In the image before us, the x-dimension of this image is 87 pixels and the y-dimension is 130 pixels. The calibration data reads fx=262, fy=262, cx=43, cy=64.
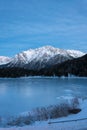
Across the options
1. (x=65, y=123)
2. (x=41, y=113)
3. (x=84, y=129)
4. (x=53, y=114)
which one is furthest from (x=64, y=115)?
(x=84, y=129)

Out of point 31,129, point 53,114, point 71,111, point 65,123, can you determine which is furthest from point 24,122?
point 31,129

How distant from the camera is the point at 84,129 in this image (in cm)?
1099

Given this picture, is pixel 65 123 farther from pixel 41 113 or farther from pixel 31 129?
pixel 41 113

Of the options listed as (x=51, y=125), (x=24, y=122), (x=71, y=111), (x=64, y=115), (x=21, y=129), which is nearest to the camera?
(x=21, y=129)

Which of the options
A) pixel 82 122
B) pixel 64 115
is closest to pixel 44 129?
pixel 82 122

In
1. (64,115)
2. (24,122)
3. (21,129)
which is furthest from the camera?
(64,115)

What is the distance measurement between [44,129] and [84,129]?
1.68 metres

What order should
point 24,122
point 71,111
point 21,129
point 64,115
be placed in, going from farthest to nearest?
point 71,111
point 64,115
point 24,122
point 21,129

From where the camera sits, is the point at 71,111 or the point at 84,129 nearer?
the point at 84,129

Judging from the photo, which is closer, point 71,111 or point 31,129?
point 31,129

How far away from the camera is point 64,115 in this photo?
68.8 ft

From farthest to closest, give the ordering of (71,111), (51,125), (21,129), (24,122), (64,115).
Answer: (71,111) < (64,115) < (24,122) < (51,125) < (21,129)

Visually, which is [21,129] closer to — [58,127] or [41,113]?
[58,127]

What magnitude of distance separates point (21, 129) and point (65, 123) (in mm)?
2557
